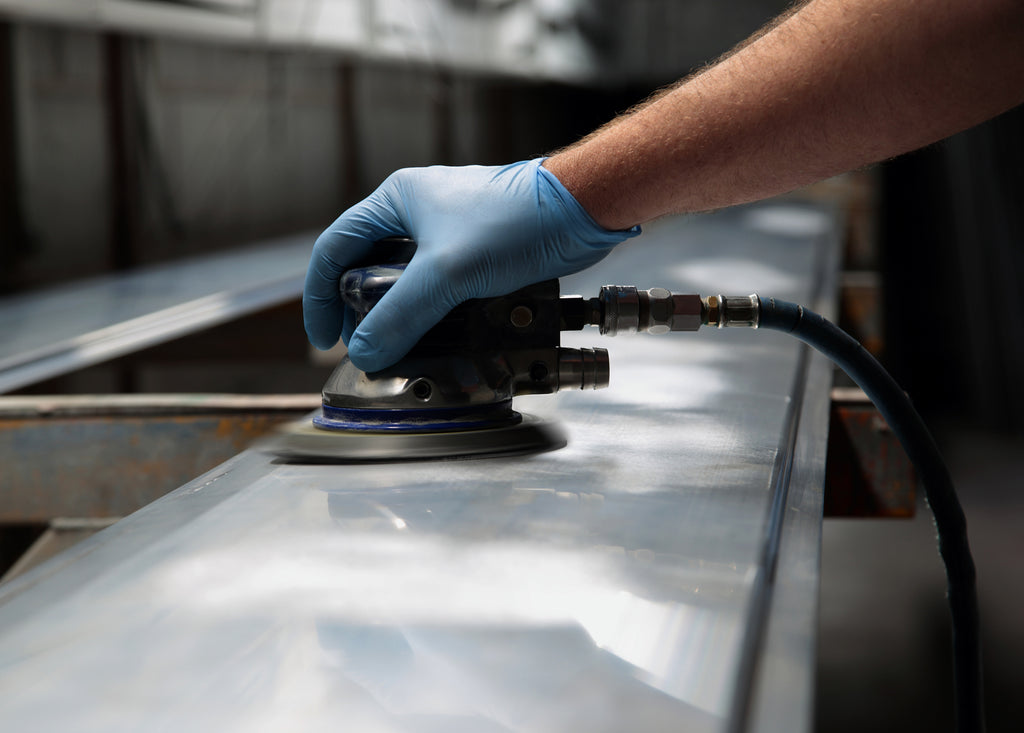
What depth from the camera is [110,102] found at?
9.00ft

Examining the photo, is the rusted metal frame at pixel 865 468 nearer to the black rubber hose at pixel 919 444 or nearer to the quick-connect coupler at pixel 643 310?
the black rubber hose at pixel 919 444

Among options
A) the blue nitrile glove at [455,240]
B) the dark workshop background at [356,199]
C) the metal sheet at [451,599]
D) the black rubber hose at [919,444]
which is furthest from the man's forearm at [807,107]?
the dark workshop background at [356,199]

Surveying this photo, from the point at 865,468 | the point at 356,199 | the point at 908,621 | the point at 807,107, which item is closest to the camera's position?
the point at 807,107

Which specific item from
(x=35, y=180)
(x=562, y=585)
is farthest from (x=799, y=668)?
(x=35, y=180)

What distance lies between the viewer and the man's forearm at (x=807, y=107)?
0.66 m

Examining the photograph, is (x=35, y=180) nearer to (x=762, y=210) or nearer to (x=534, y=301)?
(x=534, y=301)

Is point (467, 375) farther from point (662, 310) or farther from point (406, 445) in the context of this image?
point (662, 310)

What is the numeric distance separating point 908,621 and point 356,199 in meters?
3.09

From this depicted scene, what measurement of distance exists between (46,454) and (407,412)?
0.44 meters

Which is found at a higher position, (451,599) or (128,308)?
(128,308)

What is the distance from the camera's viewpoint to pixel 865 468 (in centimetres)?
108

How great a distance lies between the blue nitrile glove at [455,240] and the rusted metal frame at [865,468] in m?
0.36

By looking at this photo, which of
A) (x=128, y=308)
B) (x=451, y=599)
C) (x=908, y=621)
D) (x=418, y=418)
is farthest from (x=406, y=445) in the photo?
(x=908, y=621)

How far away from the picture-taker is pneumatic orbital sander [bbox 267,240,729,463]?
0.87 metres
